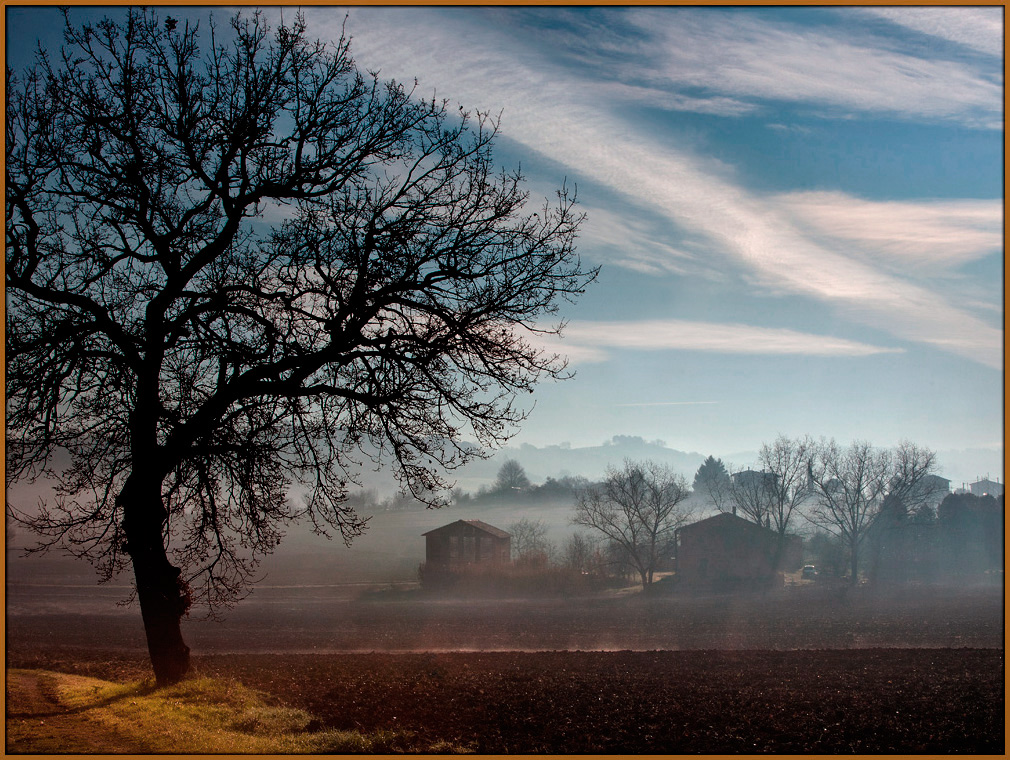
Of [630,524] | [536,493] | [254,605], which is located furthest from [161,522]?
[536,493]

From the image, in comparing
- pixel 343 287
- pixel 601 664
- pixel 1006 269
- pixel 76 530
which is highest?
pixel 343 287

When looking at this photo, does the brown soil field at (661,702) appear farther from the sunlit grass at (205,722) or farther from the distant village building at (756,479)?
the distant village building at (756,479)

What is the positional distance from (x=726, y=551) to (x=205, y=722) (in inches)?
2105

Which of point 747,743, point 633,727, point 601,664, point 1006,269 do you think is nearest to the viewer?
point 1006,269

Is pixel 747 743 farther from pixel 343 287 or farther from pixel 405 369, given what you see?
pixel 343 287

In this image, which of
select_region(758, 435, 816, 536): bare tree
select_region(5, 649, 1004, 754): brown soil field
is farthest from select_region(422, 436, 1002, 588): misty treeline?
select_region(5, 649, 1004, 754): brown soil field

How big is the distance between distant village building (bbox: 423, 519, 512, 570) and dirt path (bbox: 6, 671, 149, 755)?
151ft

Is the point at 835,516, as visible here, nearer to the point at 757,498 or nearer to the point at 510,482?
the point at 757,498

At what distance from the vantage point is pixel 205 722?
959cm

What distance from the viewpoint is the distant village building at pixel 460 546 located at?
5566 centimetres

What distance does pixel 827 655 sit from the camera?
60.4 ft

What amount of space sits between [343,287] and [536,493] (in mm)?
93954

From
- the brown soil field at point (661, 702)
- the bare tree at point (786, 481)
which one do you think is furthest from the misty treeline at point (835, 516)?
the brown soil field at point (661, 702)

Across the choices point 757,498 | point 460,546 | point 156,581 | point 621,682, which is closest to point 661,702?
point 621,682
